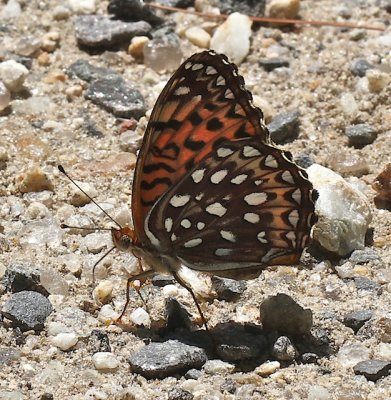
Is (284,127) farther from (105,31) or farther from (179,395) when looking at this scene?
(179,395)

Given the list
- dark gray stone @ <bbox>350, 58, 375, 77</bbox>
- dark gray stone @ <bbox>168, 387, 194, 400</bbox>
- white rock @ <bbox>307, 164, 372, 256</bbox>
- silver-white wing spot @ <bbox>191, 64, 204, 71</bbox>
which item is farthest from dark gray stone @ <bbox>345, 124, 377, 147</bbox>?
dark gray stone @ <bbox>168, 387, 194, 400</bbox>

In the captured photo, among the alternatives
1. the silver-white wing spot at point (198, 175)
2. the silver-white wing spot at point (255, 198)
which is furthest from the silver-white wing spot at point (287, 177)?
the silver-white wing spot at point (198, 175)

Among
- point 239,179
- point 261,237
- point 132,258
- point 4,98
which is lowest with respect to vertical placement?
point 132,258

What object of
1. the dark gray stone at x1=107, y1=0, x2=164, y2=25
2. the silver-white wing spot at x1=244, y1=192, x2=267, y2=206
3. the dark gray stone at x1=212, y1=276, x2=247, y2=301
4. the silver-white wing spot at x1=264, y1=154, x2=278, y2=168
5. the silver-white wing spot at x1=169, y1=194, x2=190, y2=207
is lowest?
the dark gray stone at x1=212, y1=276, x2=247, y2=301

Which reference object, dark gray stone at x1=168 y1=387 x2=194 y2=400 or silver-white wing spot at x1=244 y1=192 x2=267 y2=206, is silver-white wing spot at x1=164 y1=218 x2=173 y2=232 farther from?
dark gray stone at x1=168 y1=387 x2=194 y2=400

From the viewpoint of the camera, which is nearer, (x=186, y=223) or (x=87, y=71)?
(x=186, y=223)

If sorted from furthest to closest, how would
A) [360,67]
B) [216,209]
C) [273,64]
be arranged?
1. [273,64]
2. [360,67]
3. [216,209]

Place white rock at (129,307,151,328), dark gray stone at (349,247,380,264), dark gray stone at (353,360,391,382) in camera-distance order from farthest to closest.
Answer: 1. dark gray stone at (349,247,380,264)
2. white rock at (129,307,151,328)
3. dark gray stone at (353,360,391,382)

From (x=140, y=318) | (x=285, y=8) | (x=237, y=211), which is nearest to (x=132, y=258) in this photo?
(x=140, y=318)
